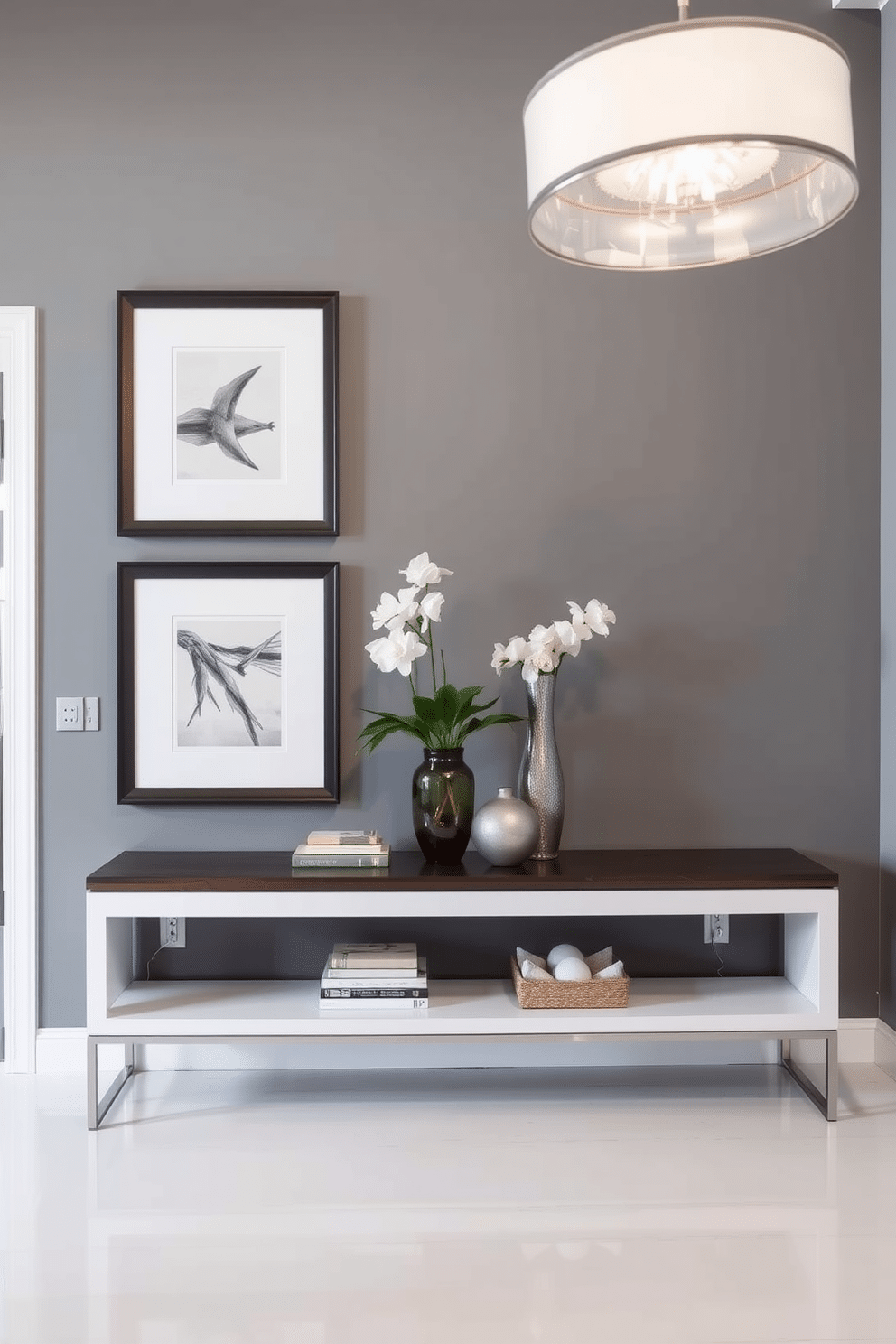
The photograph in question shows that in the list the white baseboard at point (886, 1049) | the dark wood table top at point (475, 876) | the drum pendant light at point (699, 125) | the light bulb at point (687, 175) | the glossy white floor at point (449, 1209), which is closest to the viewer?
the drum pendant light at point (699, 125)

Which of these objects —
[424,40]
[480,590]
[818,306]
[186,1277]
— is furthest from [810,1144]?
[424,40]

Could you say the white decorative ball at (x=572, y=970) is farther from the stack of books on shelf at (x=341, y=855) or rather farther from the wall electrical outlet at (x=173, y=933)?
the wall electrical outlet at (x=173, y=933)

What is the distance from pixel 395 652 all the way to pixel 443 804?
0.43 meters

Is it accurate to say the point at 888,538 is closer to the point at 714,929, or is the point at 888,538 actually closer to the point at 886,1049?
the point at 714,929

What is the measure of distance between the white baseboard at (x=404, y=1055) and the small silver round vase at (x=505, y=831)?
662 millimetres

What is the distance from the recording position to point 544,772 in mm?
2812

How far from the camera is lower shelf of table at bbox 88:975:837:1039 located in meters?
2.63

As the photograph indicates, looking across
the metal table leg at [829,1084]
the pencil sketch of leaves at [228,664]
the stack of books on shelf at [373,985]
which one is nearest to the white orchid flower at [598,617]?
the pencil sketch of leaves at [228,664]

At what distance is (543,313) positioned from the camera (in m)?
3.02

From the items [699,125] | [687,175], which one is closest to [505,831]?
[687,175]

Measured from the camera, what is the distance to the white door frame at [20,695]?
299cm

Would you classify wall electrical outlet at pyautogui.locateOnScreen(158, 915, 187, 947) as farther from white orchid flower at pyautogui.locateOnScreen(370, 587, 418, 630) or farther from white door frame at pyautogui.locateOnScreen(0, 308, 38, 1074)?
white orchid flower at pyautogui.locateOnScreen(370, 587, 418, 630)

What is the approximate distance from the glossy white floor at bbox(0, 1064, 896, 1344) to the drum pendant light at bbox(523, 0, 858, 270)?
6.00 feet

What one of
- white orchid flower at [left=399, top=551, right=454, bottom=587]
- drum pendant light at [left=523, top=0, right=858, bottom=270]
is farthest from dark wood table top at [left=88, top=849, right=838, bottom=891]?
drum pendant light at [left=523, top=0, right=858, bottom=270]
